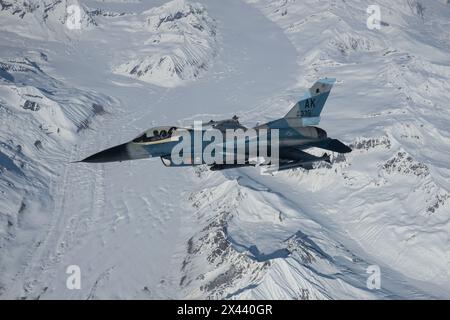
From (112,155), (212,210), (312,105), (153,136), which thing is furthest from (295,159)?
(212,210)

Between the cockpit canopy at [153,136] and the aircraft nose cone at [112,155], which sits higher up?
the cockpit canopy at [153,136]

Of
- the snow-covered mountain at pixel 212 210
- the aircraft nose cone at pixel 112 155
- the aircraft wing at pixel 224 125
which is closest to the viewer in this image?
the aircraft nose cone at pixel 112 155

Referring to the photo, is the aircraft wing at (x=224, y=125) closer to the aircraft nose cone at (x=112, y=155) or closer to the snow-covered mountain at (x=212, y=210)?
the aircraft nose cone at (x=112, y=155)

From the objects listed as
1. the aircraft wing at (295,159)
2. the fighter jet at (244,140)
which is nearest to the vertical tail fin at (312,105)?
the fighter jet at (244,140)

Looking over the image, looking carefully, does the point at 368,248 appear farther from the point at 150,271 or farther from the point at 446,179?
the point at 150,271

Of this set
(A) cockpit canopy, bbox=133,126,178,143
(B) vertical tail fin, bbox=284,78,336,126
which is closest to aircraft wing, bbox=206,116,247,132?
(A) cockpit canopy, bbox=133,126,178,143

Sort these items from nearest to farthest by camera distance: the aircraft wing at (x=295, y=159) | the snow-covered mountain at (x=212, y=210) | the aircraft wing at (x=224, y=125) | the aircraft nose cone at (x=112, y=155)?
the aircraft nose cone at (x=112, y=155) → the aircraft wing at (x=295, y=159) → the aircraft wing at (x=224, y=125) → the snow-covered mountain at (x=212, y=210)

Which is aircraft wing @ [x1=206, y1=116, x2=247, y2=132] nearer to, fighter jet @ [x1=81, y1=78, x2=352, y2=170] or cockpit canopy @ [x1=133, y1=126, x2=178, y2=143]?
fighter jet @ [x1=81, y1=78, x2=352, y2=170]

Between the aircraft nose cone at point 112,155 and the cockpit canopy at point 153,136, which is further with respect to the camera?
the cockpit canopy at point 153,136
